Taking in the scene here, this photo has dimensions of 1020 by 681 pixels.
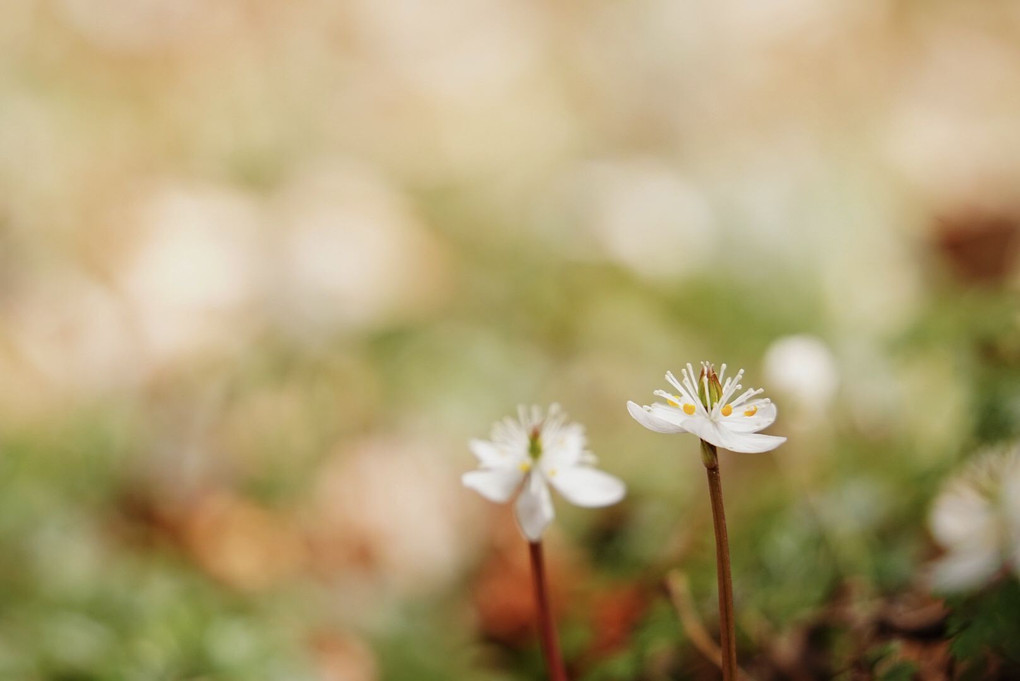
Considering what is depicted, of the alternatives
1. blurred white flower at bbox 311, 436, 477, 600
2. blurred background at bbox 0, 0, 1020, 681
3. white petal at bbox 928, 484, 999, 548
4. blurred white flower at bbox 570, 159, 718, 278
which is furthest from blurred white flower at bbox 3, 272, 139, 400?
white petal at bbox 928, 484, 999, 548

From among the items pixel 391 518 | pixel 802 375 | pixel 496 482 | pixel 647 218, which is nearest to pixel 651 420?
pixel 496 482

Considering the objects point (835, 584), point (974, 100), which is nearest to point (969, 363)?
point (835, 584)

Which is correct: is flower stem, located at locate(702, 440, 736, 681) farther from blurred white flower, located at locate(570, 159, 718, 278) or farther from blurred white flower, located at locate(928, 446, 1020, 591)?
blurred white flower, located at locate(570, 159, 718, 278)

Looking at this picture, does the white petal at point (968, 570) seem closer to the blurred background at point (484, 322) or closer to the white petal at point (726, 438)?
the blurred background at point (484, 322)

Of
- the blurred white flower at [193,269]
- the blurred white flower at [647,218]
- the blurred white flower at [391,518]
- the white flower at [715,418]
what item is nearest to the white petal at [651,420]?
the white flower at [715,418]

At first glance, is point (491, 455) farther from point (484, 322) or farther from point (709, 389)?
point (484, 322)

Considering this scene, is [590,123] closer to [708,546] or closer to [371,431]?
[371,431]
